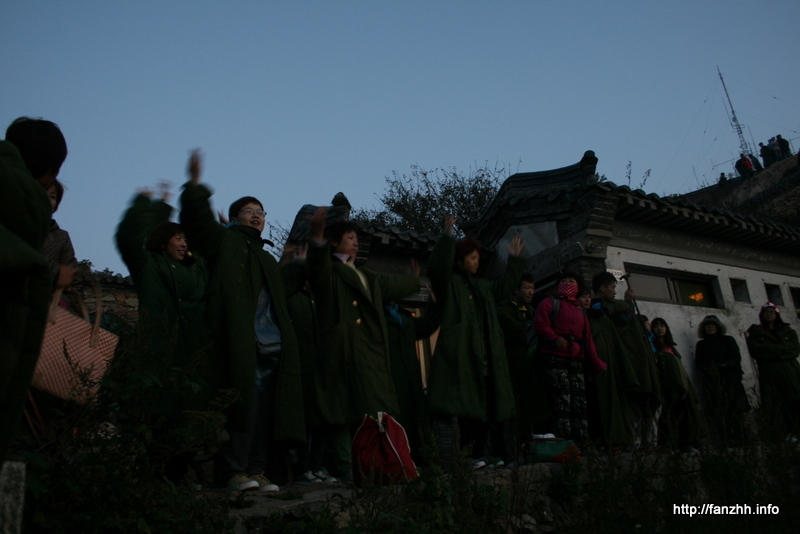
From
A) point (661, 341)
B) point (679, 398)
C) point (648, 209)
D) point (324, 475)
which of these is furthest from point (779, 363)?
point (324, 475)

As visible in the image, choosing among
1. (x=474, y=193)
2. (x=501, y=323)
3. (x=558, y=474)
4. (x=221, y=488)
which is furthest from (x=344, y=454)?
(x=474, y=193)

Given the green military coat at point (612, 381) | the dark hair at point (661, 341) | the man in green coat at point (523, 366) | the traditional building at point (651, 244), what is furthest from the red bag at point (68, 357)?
the traditional building at point (651, 244)

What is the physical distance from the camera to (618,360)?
5930 millimetres

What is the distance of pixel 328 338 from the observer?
13.6 ft

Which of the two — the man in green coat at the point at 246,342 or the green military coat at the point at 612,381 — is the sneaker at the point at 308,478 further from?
the green military coat at the point at 612,381

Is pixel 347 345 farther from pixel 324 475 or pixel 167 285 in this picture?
pixel 167 285

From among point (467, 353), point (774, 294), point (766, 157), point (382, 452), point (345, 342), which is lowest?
point (382, 452)

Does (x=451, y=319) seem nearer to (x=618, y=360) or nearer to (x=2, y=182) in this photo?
(x=618, y=360)

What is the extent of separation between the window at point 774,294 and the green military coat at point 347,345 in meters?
9.35

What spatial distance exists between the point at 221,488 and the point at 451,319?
7.28ft

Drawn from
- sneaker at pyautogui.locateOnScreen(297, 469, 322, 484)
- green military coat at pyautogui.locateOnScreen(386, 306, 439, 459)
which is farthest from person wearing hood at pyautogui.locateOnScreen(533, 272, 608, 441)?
sneaker at pyautogui.locateOnScreen(297, 469, 322, 484)

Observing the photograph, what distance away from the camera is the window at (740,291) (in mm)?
10609

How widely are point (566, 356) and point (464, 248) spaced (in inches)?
48.5

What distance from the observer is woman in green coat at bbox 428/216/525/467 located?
179 inches
